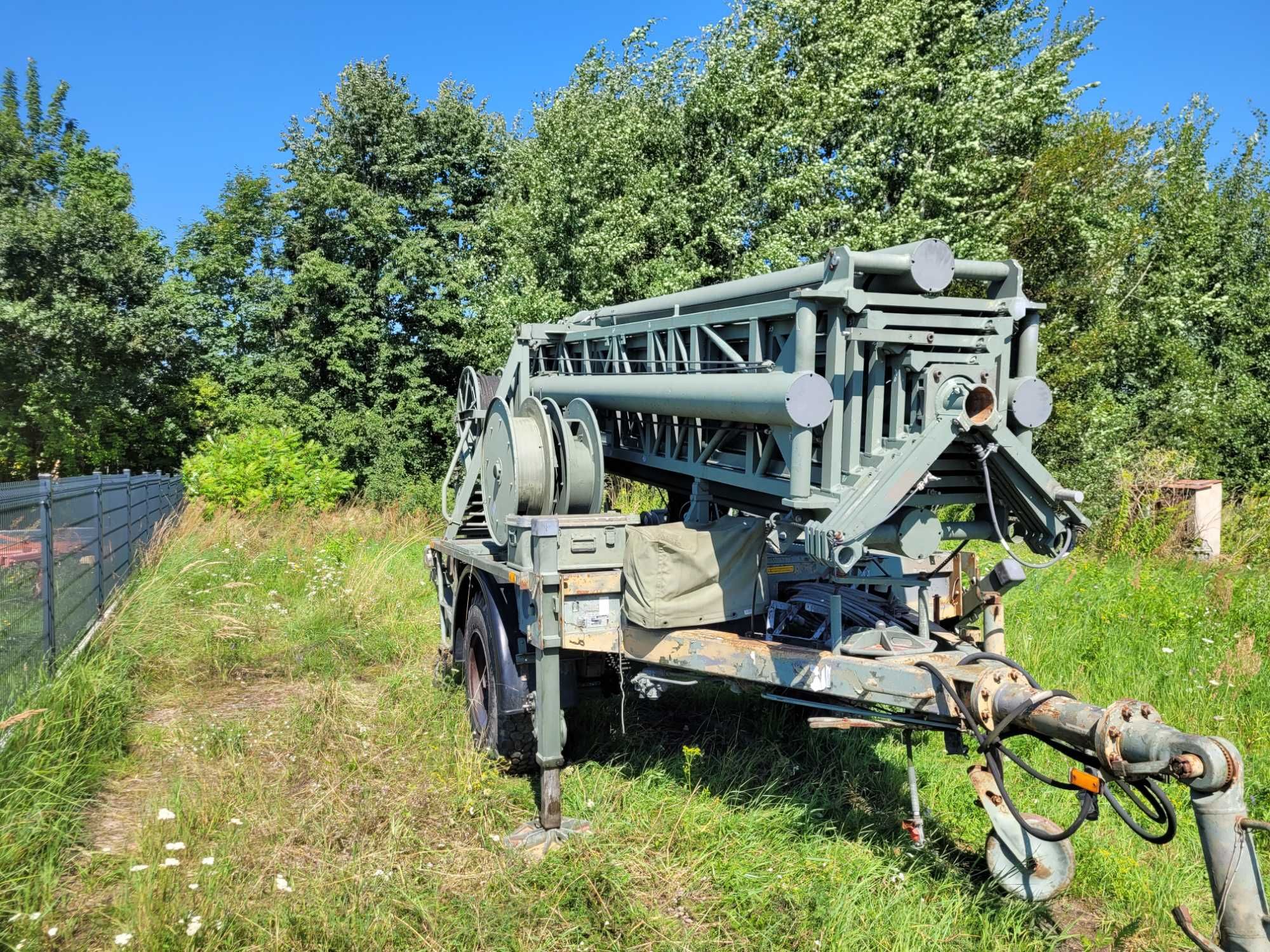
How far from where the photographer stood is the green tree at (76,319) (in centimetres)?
2020

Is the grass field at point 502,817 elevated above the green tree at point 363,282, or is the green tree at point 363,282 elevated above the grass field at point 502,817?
the green tree at point 363,282

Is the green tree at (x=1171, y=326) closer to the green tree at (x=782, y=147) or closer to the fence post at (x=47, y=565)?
the green tree at (x=782, y=147)

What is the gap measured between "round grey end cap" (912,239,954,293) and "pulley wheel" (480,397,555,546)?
2527 mm

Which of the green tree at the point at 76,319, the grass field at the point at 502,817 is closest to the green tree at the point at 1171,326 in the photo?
the grass field at the point at 502,817

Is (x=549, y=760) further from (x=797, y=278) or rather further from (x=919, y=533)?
(x=797, y=278)

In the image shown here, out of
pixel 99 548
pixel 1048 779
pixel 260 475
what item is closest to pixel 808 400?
pixel 1048 779

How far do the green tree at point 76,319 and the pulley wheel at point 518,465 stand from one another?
18710 millimetres

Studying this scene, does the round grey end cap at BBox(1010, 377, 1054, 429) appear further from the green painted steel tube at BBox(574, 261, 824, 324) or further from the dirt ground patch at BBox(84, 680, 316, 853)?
the dirt ground patch at BBox(84, 680, 316, 853)

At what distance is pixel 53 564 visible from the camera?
253 inches

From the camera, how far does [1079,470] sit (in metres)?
15.3

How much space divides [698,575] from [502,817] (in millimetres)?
1836

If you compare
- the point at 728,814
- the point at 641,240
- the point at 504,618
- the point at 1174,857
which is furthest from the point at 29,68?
the point at 1174,857

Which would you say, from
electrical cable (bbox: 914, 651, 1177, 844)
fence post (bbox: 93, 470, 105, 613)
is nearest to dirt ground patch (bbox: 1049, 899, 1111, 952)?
electrical cable (bbox: 914, 651, 1177, 844)

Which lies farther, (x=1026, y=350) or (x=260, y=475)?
(x=260, y=475)
